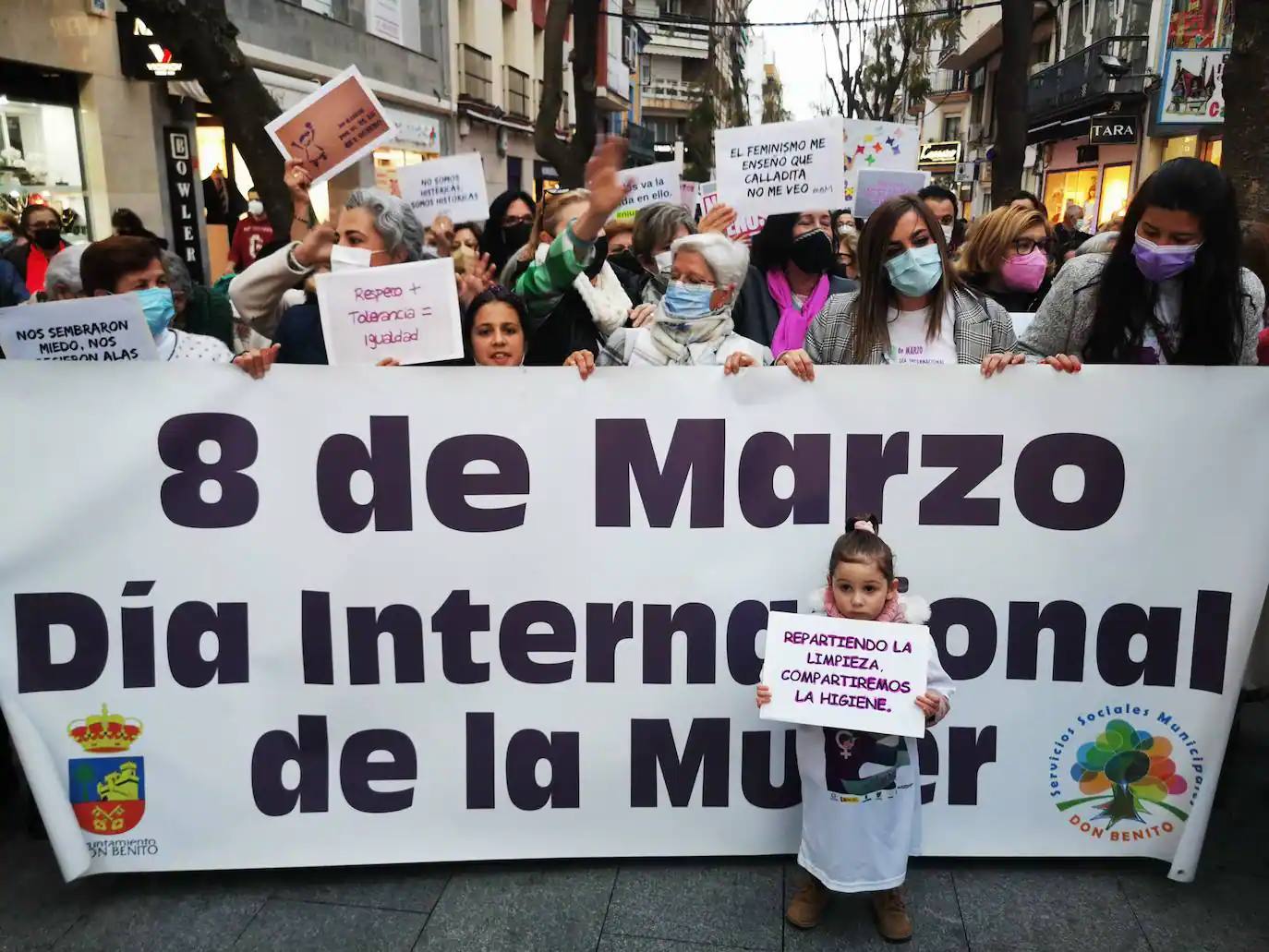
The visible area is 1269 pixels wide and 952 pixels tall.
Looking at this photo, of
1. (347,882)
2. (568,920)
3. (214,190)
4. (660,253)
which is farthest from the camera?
(214,190)

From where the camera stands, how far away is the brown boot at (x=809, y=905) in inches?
96.7

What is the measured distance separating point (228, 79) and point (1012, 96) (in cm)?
748

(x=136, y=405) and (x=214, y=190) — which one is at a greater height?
(x=214, y=190)

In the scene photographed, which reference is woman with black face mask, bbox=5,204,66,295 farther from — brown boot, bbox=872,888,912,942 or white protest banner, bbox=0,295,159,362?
brown boot, bbox=872,888,912,942

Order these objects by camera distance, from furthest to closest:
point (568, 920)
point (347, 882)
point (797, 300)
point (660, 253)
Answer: point (660, 253) < point (797, 300) < point (347, 882) < point (568, 920)

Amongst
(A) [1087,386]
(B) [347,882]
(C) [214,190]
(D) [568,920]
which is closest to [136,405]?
(B) [347,882]

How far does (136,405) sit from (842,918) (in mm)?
2161

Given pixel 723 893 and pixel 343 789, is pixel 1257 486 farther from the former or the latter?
pixel 343 789

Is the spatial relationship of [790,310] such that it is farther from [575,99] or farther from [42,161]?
[42,161]

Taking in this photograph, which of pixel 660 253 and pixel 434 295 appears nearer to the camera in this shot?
pixel 434 295

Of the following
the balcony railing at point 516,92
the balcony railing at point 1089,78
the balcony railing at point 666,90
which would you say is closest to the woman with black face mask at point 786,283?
the balcony railing at point 1089,78

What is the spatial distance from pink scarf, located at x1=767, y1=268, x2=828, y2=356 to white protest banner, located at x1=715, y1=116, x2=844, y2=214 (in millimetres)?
556

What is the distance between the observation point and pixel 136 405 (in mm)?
2531

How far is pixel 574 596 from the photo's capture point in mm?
2639
